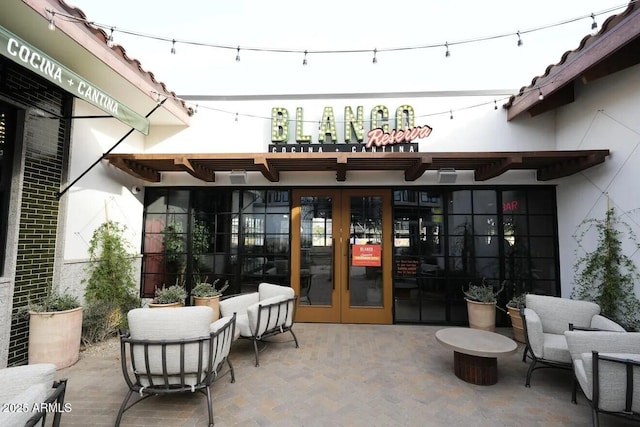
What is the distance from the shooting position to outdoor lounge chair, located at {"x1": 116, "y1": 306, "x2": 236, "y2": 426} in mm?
2398

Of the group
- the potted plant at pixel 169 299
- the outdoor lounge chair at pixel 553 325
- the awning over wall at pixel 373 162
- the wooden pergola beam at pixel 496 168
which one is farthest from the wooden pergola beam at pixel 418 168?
the potted plant at pixel 169 299

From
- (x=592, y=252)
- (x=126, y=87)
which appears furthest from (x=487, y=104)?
(x=126, y=87)

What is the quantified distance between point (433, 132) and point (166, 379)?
527 cm

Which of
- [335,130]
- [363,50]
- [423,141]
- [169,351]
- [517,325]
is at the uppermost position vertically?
[363,50]

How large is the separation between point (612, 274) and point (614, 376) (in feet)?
7.20

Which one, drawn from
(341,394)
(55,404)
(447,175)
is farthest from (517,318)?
(55,404)

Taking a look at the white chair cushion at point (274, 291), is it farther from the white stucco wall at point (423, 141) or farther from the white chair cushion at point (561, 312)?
the white chair cushion at point (561, 312)

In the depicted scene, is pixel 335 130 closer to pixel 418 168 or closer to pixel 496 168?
pixel 418 168

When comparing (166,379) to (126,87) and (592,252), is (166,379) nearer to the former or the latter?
(126,87)

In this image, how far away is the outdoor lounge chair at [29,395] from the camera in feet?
4.70

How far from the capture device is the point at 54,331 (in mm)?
3371

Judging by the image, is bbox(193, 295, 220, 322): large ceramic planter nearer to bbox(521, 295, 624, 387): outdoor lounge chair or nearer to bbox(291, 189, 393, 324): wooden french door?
bbox(291, 189, 393, 324): wooden french door

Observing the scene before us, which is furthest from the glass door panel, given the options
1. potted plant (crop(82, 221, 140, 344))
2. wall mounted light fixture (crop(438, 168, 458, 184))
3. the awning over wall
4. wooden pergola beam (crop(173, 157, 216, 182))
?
potted plant (crop(82, 221, 140, 344))

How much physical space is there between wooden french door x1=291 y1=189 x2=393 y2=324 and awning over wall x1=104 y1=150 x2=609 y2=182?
1.93ft
